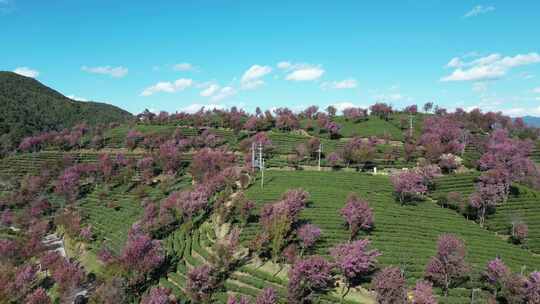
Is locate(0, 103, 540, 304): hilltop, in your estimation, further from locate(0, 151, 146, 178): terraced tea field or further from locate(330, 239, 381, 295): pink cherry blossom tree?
locate(0, 151, 146, 178): terraced tea field

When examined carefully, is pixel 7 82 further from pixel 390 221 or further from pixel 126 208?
pixel 390 221

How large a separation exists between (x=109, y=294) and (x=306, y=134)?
78154 mm

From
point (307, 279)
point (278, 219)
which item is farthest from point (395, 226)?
point (307, 279)

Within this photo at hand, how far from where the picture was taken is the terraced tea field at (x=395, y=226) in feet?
104

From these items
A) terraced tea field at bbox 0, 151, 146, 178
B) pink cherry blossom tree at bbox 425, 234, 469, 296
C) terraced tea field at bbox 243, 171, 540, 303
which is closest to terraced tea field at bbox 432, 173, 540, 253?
terraced tea field at bbox 243, 171, 540, 303

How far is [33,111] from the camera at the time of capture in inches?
5773

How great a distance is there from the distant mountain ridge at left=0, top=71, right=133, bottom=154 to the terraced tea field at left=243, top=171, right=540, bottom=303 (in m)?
104

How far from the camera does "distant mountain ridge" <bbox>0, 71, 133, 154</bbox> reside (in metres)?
127

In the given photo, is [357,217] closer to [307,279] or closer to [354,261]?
[354,261]

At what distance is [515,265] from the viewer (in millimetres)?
31109

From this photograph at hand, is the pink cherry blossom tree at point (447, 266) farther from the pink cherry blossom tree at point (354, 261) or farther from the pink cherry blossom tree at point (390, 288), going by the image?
the pink cherry blossom tree at point (354, 261)

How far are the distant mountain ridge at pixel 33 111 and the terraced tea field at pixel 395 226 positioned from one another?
10391 cm

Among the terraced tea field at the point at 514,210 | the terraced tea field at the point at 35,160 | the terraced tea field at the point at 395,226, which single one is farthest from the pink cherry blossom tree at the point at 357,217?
the terraced tea field at the point at 35,160

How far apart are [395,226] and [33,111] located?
172471 millimetres
